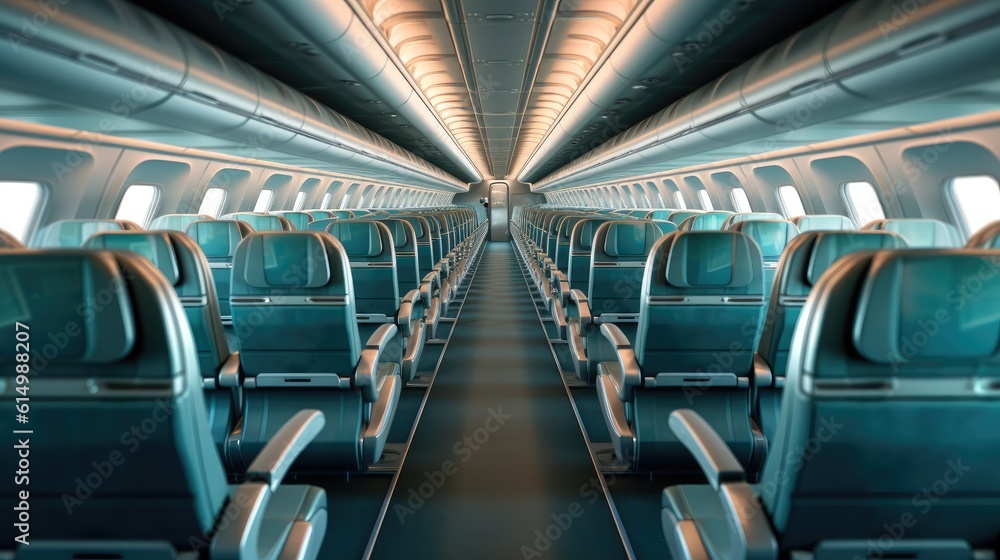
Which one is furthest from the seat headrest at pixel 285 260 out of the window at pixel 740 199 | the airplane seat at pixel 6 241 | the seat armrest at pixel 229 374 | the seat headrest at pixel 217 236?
the window at pixel 740 199

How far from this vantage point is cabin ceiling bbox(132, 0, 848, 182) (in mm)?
4734

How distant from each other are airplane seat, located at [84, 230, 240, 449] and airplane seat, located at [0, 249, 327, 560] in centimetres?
130

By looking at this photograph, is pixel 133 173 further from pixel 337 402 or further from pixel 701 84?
pixel 701 84

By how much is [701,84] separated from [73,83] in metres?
7.38

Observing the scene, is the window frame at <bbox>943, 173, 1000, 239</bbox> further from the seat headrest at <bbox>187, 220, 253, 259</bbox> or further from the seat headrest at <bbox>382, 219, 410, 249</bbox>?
the seat headrest at <bbox>187, 220, 253, 259</bbox>

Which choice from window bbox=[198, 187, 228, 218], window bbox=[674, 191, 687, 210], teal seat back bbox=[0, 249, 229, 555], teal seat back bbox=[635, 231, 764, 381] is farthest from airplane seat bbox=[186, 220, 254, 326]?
window bbox=[674, 191, 687, 210]

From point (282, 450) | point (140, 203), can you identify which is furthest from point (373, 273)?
point (140, 203)

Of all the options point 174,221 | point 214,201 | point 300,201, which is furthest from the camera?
point 300,201

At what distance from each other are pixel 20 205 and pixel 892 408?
8.87 metres

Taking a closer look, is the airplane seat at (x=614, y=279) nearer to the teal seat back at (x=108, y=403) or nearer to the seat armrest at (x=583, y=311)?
the seat armrest at (x=583, y=311)

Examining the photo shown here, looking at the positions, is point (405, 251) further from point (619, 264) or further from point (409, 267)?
point (619, 264)

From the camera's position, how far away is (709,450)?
180 cm

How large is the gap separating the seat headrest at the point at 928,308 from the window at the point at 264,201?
1555 centimetres

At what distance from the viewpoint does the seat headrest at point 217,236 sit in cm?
510
